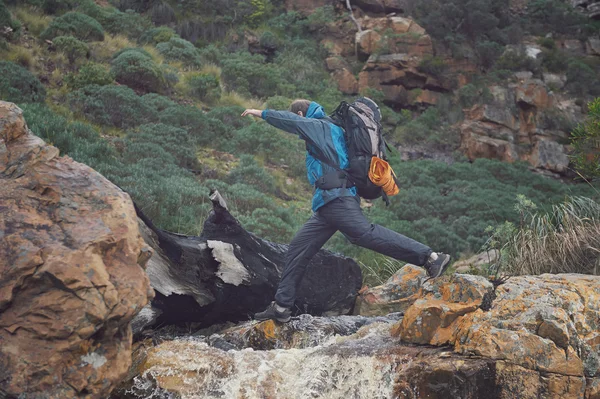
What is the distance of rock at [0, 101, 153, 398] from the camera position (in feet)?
8.54

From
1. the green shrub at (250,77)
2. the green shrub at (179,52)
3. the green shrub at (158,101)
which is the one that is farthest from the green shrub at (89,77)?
the green shrub at (250,77)

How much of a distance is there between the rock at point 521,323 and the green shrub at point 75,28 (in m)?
12.1

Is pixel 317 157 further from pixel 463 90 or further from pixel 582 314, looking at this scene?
pixel 463 90

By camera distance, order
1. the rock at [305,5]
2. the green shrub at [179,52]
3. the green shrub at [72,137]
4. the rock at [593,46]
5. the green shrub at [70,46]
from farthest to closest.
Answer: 1. the rock at [305,5]
2. the rock at [593,46]
3. the green shrub at [179,52]
4. the green shrub at [70,46]
5. the green shrub at [72,137]

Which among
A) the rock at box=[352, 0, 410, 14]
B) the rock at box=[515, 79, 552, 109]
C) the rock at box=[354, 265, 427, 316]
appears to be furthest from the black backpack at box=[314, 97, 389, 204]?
the rock at box=[352, 0, 410, 14]

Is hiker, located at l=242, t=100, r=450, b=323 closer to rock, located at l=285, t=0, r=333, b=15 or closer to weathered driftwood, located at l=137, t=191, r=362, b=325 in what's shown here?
weathered driftwood, located at l=137, t=191, r=362, b=325

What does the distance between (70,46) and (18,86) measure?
326 centimetres

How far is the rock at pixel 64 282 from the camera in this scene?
2.60 m

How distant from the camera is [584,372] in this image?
125 inches

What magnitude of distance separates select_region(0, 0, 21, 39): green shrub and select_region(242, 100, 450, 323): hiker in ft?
32.4

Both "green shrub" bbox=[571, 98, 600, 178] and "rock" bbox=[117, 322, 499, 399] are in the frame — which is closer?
"rock" bbox=[117, 322, 499, 399]

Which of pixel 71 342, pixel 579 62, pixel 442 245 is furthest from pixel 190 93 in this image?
pixel 579 62

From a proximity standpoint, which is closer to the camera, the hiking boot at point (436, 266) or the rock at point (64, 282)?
the rock at point (64, 282)

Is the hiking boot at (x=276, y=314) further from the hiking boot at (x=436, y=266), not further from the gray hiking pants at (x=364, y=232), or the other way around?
the hiking boot at (x=436, y=266)
